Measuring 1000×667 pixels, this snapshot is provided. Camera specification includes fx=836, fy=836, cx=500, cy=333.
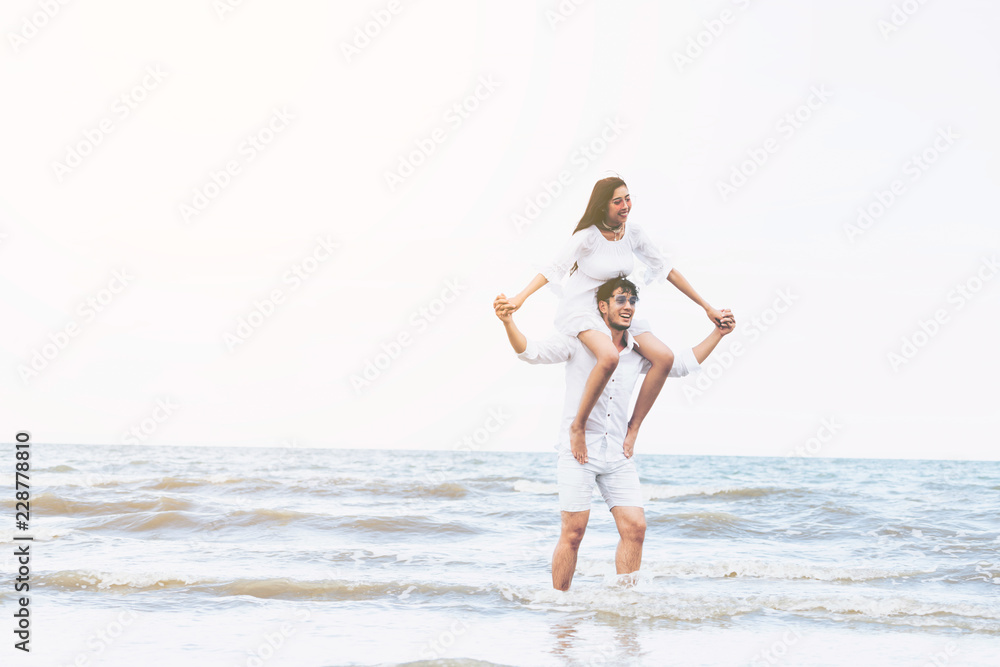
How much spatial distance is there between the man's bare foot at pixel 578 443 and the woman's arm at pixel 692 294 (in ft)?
3.25

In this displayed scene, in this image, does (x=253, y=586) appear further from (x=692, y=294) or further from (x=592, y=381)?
(x=692, y=294)

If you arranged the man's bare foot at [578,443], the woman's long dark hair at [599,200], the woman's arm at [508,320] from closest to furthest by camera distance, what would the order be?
the woman's arm at [508,320], the woman's long dark hair at [599,200], the man's bare foot at [578,443]

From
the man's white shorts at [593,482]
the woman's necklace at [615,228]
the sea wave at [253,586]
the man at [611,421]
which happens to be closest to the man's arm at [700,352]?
the man at [611,421]

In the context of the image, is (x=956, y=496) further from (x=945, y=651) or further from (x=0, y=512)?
(x=0, y=512)

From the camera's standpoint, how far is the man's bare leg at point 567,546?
4.98 meters

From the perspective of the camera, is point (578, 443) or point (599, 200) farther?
point (578, 443)

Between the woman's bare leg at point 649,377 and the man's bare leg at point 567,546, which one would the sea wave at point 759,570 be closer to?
the man's bare leg at point 567,546

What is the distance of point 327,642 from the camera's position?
15.4 feet

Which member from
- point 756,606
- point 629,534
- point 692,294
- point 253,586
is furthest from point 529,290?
point 253,586

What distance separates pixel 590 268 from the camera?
476cm

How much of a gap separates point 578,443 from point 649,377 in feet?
1.86

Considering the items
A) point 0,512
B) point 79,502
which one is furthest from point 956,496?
point 0,512

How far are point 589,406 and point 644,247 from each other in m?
1.00

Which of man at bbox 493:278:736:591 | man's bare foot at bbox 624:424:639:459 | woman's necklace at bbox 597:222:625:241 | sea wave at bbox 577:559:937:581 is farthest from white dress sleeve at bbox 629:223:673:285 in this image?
sea wave at bbox 577:559:937:581
